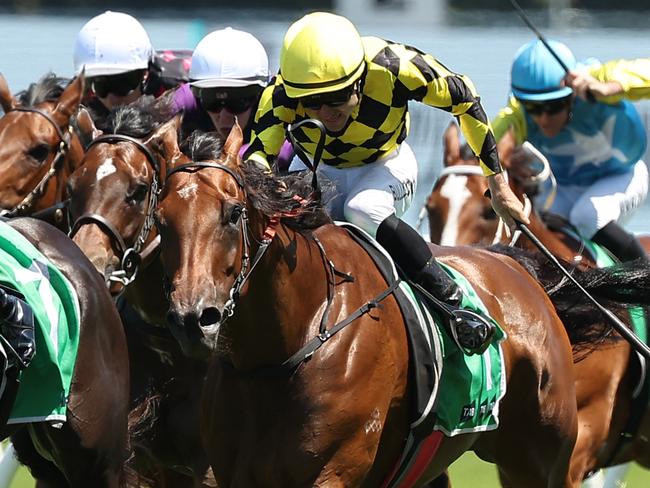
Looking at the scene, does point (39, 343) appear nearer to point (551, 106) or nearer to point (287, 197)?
point (287, 197)

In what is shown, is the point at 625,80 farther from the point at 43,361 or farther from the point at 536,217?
the point at 43,361

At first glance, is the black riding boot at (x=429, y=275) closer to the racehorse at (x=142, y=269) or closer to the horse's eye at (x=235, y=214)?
the racehorse at (x=142, y=269)

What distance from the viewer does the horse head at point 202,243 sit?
3.91 m

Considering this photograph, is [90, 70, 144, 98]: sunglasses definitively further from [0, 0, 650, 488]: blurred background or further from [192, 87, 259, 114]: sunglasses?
[0, 0, 650, 488]: blurred background

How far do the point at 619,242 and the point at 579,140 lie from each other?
70cm

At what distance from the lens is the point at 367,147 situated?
5.14 metres

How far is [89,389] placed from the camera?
4859 mm

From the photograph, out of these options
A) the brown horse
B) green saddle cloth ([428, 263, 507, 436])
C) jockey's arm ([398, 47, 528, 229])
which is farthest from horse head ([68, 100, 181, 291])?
the brown horse

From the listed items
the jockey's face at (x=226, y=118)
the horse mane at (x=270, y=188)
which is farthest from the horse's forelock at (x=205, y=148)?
the jockey's face at (x=226, y=118)

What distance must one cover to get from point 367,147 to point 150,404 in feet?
4.33

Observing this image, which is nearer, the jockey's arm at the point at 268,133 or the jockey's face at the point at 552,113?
the jockey's arm at the point at 268,133

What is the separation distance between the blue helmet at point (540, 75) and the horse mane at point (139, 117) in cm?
244

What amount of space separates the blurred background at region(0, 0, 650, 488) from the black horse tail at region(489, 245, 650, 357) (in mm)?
4062

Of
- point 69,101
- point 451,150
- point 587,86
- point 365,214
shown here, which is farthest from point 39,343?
point 451,150
